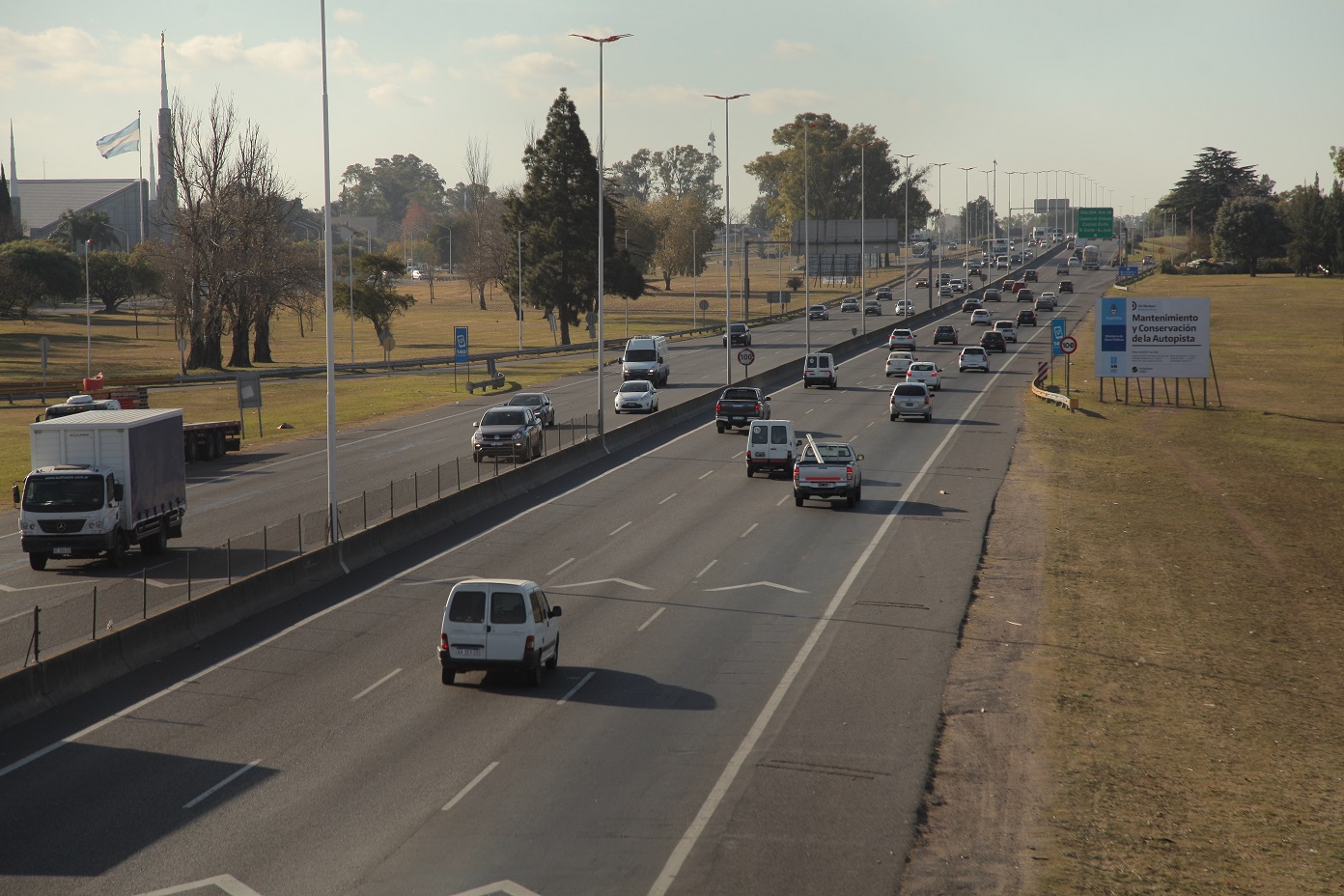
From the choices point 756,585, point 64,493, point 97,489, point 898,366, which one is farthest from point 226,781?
point 898,366

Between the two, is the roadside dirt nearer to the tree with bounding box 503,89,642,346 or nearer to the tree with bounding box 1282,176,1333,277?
the tree with bounding box 503,89,642,346

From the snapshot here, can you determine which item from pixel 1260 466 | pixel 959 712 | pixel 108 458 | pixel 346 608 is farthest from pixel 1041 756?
pixel 1260 466

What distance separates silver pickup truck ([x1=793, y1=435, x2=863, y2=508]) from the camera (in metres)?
37.2

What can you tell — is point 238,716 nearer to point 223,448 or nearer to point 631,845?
point 631,845

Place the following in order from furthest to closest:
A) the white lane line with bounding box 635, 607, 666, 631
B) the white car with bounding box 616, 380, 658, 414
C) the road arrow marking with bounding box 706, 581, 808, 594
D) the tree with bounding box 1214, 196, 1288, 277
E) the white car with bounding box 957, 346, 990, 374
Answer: the tree with bounding box 1214, 196, 1288, 277
the white car with bounding box 957, 346, 990, 374
the white car with bounding box 616, 380, 658, 414
the road arrow marking with bounding box 706, 581, 808, 594
the white lane line with bounding box 635, 607, 666, 631

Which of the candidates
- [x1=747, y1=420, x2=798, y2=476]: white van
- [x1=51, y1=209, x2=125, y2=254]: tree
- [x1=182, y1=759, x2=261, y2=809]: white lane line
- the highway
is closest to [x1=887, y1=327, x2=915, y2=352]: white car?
[x1=747, y1=420, x2=798, y2=476]: white van

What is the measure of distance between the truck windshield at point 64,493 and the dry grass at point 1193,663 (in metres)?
20.0

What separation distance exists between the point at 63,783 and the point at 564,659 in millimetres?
8382

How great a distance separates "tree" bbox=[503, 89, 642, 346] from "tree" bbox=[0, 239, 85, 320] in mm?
47107

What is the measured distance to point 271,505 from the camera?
37969mm

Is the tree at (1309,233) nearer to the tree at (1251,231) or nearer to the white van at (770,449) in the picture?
the tree at (1251,231)

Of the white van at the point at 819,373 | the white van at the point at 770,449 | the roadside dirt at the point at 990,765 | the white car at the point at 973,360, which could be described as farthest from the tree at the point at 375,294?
the roadside dirt at the point at 990,765

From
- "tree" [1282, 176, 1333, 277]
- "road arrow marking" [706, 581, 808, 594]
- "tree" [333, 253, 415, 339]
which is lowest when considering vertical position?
"road arrow marking" [706, 581, 808, 594]

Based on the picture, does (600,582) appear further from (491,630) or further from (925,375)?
(925,375)
